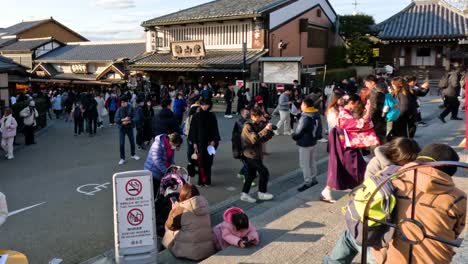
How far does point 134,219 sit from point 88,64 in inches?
1273

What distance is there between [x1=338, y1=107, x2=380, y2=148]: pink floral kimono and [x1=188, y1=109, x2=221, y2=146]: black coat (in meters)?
3.00

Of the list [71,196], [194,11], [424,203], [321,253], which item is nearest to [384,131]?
[321,253]

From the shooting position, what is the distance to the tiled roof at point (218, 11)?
2402cm

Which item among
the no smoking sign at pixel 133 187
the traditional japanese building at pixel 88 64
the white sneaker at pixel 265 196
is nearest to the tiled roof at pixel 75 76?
the traditional japanese building at pixel 88 64

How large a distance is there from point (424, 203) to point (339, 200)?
13.5ft

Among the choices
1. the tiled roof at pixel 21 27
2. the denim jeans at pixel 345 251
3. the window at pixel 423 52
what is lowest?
the denim jeans at pixel 345 251

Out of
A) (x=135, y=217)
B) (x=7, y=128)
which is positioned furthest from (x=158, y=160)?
(x=7, y=128)

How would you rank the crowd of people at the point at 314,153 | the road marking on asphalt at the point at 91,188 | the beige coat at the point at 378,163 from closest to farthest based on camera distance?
the crowd of people at the point at 314,153 → the beige coat at the point at 378,163 → the road marking on asphalt at the point at 91,188

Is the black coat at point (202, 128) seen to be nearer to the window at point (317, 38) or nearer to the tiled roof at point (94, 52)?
the window at point (317, 38)

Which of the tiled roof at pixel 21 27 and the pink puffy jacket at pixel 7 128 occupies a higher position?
the tiled roof at pixel 21 27

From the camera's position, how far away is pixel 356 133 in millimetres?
6242

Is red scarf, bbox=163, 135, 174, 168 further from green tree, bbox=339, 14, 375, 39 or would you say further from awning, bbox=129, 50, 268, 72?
green tree, bbox=339, 14, 375, 39

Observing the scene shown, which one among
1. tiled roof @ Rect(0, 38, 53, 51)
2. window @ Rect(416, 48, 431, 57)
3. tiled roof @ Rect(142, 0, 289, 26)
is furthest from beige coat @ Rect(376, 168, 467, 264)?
tiled roof @ Rect(0, 38, 53, 51)

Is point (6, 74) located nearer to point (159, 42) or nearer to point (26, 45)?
point (159, 42)
